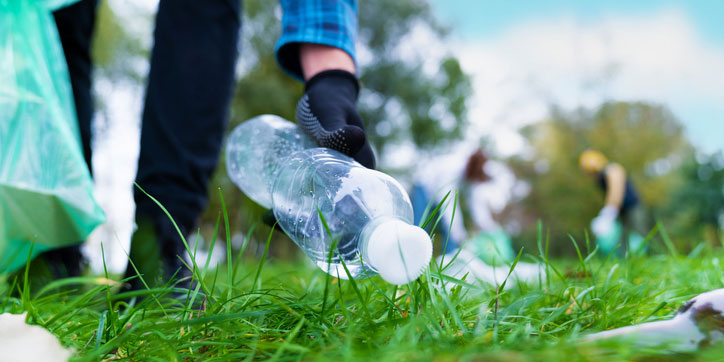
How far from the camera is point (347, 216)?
1087 mm

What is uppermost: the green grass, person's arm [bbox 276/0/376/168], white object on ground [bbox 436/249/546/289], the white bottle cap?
person's arm [bbox 276/0/376/168]

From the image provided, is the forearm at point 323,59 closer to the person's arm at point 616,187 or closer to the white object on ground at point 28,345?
the white object on ground at point 28,345

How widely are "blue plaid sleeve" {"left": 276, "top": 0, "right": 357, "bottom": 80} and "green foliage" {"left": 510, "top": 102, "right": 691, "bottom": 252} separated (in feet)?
71.7

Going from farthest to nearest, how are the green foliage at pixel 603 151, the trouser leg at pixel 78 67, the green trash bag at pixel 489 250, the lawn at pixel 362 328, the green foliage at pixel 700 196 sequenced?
the green foliage at pixel 603 151 → the green foliage at pixel 700 196 → the trouser leg at pixel 78 67 → the green trash bag at pixel 489 250 → the lawn at pixel 362 328

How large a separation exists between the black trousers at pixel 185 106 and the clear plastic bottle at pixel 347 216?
287mm

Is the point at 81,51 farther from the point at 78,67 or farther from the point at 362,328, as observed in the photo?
the point at 362,328

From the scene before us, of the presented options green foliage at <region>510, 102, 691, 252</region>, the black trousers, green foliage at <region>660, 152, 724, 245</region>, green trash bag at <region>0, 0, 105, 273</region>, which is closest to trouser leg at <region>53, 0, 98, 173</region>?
green trash bag at <region>0, 0, 105, 273</region>

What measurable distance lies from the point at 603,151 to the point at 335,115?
24619mm

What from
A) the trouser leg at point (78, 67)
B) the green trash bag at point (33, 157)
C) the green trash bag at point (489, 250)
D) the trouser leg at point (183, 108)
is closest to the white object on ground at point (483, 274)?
the green trash bag at point (489, 250)

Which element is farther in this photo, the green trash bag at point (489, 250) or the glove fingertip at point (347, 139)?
the green trash bag at point (489, 250)

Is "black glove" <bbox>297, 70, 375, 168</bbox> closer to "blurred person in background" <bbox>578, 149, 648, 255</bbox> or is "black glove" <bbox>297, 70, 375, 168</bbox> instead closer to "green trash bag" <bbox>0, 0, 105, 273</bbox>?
"green trash bag" <bbox>0, 0, 105, 273</bbox>

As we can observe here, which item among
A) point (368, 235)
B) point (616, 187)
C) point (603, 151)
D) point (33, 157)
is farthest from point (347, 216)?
point (603, 151)

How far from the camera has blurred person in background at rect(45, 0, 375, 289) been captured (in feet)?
4.78

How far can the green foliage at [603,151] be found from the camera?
75.6 ft
